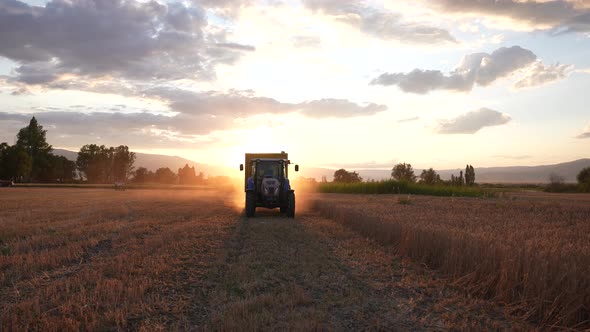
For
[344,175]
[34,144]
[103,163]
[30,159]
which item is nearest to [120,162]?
[103,163]

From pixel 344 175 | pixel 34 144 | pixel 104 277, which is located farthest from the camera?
pixel 34 144

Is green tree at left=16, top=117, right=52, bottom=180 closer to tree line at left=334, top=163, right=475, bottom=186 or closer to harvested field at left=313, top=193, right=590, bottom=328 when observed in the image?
tree line at left=334, top=163, right=475, bottom=186

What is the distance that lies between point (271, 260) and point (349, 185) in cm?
3363

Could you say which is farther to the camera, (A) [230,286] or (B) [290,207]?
(B) [290,207]

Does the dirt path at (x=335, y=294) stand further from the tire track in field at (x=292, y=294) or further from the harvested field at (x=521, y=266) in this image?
the harvested field at (x=521, y=266)

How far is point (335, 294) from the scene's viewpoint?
6.71 m

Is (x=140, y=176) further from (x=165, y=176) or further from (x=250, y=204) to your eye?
(x=250, y=204)

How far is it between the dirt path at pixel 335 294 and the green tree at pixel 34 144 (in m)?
92.6

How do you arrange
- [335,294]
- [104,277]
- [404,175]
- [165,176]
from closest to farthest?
[335,294] → [104,277] → [404,175] → [165,176]

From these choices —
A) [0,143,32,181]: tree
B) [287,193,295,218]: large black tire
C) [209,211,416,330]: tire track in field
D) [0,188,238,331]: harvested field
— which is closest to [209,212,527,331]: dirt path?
[209,211,416,330]: tire track in field

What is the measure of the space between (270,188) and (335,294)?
43.4ft

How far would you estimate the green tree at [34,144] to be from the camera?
290 ft

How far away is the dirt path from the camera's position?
542 centimetres

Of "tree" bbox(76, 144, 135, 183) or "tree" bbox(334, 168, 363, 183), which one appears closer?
"tree" bbox(334, 168, 363, 183)
